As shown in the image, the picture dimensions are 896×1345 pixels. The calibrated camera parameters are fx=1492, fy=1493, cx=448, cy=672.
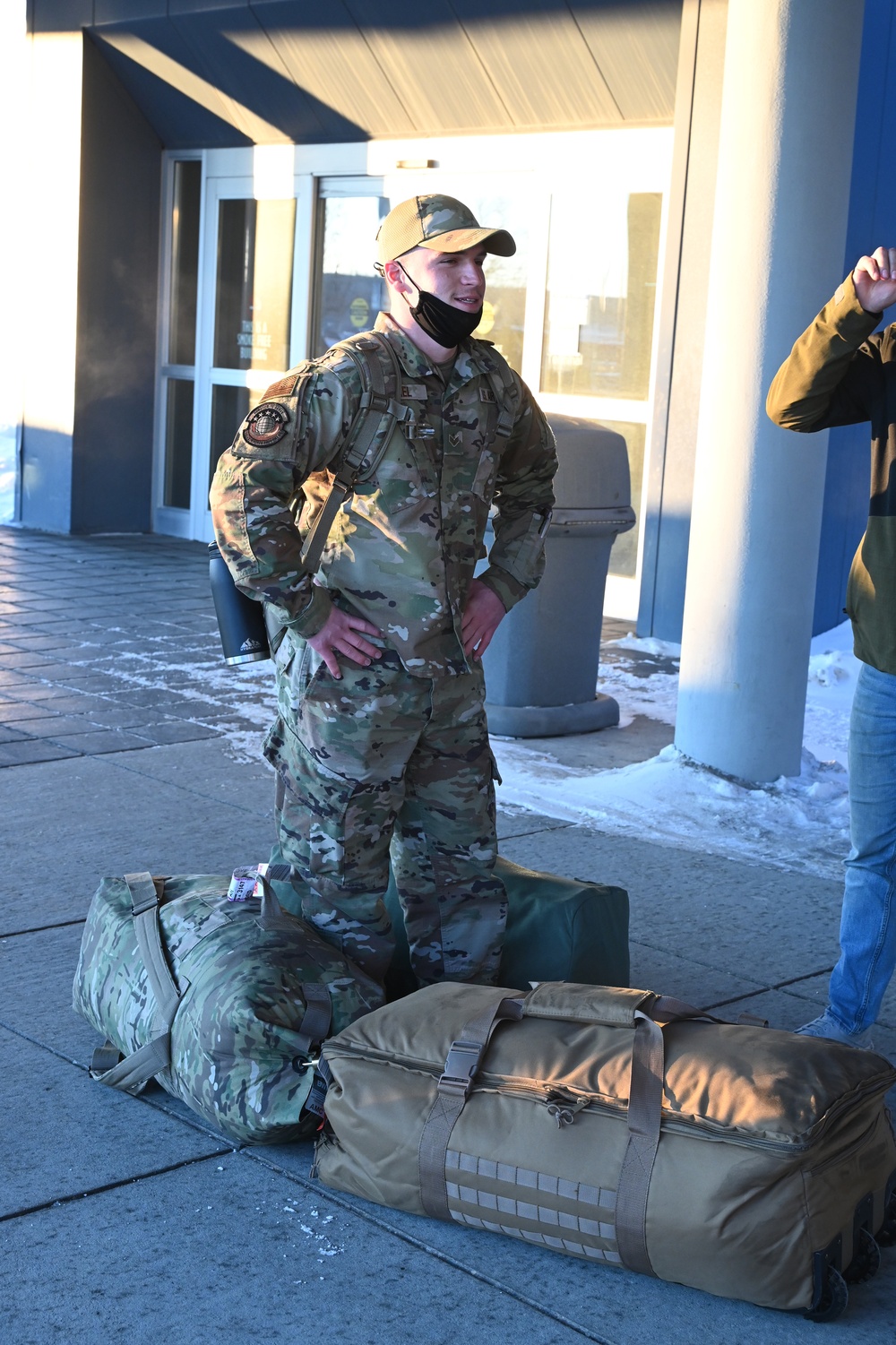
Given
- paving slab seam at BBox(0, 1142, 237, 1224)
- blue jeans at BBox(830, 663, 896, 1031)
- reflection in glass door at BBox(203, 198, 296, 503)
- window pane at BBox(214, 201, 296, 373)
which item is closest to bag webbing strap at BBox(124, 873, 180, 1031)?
paving slab seam at BBox(0, 1142, 237, 1224)

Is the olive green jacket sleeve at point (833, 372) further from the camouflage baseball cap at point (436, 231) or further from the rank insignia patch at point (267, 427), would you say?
the rank insignia patch at point (267, 427)

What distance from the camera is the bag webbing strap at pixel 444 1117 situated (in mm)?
2607

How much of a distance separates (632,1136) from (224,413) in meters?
10.2

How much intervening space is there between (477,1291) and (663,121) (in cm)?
785

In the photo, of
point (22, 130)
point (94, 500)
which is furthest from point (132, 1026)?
point (22, 130)

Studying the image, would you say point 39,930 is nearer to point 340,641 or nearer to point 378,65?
point 340,641

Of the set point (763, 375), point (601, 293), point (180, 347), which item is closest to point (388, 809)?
point (763, 375)

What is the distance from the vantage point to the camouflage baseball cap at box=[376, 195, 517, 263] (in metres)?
3.11

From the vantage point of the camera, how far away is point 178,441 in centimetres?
1236

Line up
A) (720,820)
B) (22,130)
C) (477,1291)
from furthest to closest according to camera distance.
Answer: (22,130)
(720,820)
(477,1291)

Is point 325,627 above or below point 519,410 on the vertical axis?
below

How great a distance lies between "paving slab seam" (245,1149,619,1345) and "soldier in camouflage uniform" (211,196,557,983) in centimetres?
58

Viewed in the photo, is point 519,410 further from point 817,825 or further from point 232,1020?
point 817,825

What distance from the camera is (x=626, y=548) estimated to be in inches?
375
